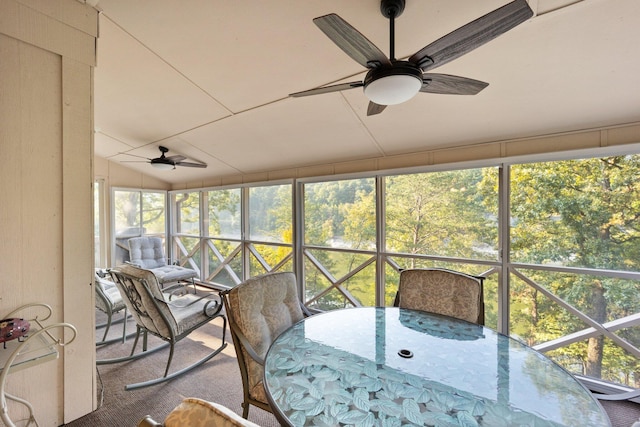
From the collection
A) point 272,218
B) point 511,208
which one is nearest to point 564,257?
point 511,208

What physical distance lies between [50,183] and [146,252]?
4099 millimetres

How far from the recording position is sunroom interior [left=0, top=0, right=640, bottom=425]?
1541 millimetres

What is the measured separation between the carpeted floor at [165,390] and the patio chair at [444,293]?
4.31ft

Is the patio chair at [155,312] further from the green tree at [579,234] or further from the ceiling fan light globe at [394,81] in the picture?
the green tree at [579,234]

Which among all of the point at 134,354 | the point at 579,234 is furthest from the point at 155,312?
the point at 579,234

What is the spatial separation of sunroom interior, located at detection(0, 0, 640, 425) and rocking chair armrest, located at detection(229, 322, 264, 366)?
1.03 m

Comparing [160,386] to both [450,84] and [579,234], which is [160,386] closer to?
[450,84]

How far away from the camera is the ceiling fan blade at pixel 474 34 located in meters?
1.03

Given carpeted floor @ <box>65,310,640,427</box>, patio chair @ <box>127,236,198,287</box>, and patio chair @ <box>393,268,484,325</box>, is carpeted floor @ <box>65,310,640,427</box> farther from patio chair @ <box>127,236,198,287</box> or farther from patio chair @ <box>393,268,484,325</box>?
patio chair @ <box>127,236,198,287</box>

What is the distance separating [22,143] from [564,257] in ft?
14.2

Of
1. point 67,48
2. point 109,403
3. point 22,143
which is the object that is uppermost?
point 67,48

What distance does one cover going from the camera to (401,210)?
3.60m

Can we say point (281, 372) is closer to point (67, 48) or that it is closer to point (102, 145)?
point (67, 48)

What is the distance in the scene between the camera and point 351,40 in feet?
3.92
